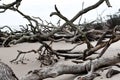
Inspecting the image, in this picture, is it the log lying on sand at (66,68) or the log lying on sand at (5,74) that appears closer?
the log lying on sand at (5,74)

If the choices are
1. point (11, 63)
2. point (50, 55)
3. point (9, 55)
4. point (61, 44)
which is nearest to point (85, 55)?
point (50, 55)

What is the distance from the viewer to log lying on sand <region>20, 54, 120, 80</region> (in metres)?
2.41

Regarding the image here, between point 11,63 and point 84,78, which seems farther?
point 11,63

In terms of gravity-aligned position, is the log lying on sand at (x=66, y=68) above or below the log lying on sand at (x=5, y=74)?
below

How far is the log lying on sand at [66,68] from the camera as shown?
2414 mm

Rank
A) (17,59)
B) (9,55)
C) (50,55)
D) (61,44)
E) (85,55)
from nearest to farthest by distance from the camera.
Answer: (85,55)
(50,55)
(17,59)
(9,55)
(61,44)

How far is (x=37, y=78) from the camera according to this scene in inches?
94.4

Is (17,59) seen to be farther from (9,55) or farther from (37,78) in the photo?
(37,78)

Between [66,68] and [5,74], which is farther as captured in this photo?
[66,68]

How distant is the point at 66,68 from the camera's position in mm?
2576

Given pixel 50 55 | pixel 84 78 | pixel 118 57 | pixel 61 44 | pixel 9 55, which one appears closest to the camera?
pixel 84 78

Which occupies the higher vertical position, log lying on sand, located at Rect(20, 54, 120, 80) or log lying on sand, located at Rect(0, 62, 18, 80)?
log lying on sand, located at Rect(0, 62, 18, 80)

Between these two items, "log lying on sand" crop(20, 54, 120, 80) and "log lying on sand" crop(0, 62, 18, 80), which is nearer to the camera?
"log lying on sand" crop(0, 62, 18, 80)

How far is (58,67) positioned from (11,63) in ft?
4.46
